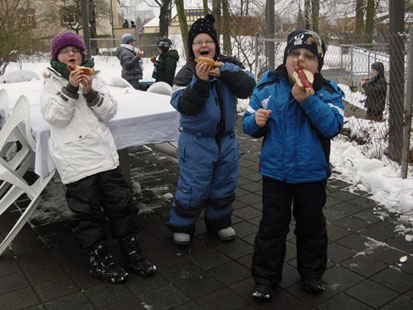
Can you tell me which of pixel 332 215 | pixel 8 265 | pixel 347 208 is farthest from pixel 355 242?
pixel 8 265

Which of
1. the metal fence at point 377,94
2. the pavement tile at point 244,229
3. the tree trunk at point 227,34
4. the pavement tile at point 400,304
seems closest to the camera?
the pavement tile at point 400,304

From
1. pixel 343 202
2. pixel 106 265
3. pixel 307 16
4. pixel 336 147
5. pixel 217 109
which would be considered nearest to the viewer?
pixel 106 265

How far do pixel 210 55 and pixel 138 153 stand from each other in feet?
11.7

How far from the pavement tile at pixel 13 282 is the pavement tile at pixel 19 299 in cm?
6

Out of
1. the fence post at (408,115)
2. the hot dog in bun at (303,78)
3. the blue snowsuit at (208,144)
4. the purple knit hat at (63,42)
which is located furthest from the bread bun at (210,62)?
the fence post at (408,115)

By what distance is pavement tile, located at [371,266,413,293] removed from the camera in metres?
2.97

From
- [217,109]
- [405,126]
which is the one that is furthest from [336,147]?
[217,109]

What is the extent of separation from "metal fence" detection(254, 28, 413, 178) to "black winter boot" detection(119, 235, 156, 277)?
3002 millimetres

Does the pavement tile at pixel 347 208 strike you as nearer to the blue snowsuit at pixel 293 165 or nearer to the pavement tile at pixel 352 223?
the pavement tile at pixel 352 223

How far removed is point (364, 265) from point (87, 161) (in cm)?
214

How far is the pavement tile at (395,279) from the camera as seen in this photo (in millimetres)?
2973

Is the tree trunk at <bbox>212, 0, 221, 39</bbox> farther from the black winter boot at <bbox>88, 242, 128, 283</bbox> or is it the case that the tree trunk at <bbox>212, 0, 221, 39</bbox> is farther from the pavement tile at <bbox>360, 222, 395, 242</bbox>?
the black winter boot at <bbox>88, 242, 128, 283</bbox>

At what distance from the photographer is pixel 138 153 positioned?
22.1 ft

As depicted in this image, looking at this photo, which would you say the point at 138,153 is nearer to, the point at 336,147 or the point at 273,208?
the point at 336,147
